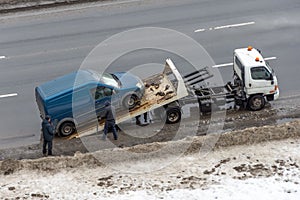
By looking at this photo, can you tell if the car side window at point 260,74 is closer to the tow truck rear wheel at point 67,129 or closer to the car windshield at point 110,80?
the car windshield at point 110,80

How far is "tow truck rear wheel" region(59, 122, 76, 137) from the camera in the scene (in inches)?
744

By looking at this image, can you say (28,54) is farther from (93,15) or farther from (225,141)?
(225,141)

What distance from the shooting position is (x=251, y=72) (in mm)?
19656

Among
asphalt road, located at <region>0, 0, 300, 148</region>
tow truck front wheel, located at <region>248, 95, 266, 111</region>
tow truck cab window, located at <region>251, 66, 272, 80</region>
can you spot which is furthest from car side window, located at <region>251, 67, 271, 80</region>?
asphalt road, located at <region>0, 0, 300, 148</region>

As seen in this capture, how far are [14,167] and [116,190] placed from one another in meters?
3.37

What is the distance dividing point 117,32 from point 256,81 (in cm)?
853

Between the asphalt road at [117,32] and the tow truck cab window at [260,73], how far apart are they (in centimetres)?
163

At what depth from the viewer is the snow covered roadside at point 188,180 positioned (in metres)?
16.1

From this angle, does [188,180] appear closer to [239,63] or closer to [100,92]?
[100,92]

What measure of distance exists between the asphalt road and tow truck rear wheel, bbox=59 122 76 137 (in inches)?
42.6

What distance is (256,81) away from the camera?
776 inches

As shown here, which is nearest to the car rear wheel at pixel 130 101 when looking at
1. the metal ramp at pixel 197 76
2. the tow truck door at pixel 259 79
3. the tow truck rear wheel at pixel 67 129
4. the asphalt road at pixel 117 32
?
the tow truck rear wheel at pixel 67 129

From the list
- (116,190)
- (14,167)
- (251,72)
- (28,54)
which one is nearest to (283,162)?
(251,72)

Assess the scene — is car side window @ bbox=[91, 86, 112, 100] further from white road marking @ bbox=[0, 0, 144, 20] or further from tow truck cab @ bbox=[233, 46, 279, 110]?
white road marking @ bbox=[0, 0, 144, 20]
